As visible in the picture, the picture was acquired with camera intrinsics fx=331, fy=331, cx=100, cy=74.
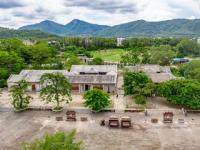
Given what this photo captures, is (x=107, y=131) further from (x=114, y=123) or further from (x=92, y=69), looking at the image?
(x=92, y=69)

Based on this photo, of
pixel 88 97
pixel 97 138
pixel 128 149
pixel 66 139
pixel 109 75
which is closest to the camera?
pixel 66 139

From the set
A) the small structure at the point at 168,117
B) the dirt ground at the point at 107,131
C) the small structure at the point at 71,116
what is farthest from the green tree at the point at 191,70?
the small structure at the point at 71,116

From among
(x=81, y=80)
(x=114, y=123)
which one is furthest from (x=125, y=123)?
(x=81, y=80)

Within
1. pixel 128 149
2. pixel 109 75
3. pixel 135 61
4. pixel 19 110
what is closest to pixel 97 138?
pixel 128 149

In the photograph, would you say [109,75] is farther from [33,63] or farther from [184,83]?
[33,63]

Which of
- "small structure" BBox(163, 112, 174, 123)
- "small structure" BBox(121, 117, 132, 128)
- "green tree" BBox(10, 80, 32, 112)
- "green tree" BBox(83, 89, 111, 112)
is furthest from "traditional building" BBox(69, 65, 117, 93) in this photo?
"small structure" BBox(121, 117, 132, 128)

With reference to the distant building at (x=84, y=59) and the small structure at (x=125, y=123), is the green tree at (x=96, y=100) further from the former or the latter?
the distant building at (x=84, y=59)
